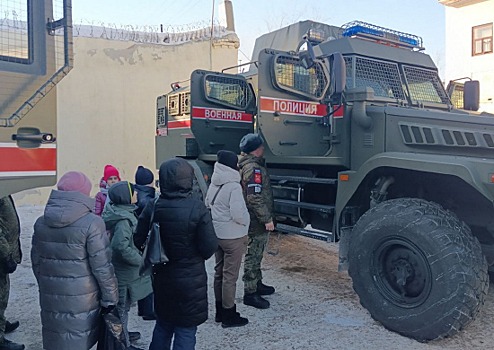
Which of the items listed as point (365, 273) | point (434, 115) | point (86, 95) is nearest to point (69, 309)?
point (365, 273)

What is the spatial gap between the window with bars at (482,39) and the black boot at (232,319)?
759 inches

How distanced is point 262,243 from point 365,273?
95cm

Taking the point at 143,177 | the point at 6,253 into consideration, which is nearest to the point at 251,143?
the point at 143,177

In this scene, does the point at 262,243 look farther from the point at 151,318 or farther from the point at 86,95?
the point at 86,95

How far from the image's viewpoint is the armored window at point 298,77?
508 centimetres

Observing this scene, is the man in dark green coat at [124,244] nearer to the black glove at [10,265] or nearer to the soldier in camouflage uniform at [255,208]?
the black glove at [10,265]

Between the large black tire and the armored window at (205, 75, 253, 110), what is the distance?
10.4 feet

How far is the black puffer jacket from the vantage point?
2.75m

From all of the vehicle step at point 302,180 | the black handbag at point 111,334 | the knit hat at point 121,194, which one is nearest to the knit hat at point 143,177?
the knit hat at point 121,194

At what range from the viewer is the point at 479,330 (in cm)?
364

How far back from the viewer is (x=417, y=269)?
3580mm

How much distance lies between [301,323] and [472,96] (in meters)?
3.62

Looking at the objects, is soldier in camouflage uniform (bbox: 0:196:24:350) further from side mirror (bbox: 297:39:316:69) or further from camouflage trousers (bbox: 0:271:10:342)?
side mirror (bbox: 297:39:316:69)

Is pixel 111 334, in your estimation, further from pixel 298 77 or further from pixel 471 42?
pixel 471 42
